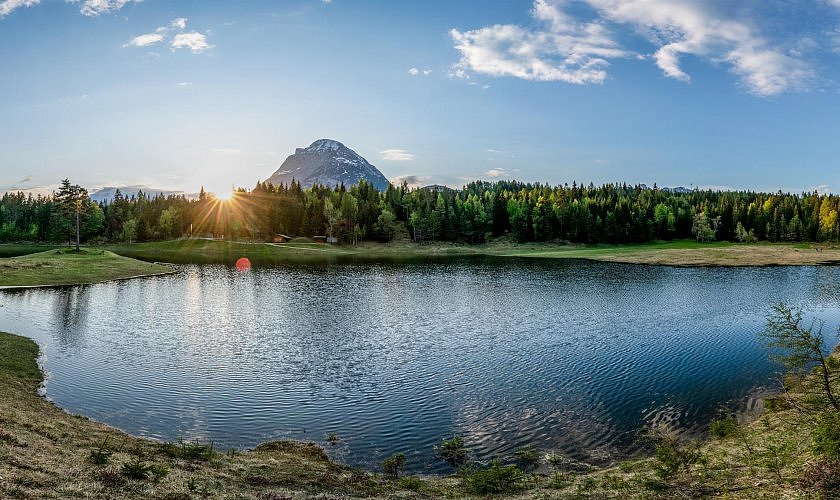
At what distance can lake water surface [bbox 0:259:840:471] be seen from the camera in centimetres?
2764

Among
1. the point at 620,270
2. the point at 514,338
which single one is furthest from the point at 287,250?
the point at 514,338

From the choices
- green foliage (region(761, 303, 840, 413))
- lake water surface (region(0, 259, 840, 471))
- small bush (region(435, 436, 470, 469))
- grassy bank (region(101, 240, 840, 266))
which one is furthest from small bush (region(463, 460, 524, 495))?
grassy bank (region(101, 240, 840, 266))

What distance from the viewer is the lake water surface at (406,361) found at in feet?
90.7

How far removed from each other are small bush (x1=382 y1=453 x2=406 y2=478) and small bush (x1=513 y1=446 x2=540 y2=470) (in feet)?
18.9

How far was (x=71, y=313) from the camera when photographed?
58.0 meters

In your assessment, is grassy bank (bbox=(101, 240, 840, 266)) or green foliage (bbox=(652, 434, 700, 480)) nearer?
green foliage (bbox=(652, 434, 700, 480))

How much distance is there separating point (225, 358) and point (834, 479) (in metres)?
39.5

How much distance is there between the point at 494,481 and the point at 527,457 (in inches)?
194

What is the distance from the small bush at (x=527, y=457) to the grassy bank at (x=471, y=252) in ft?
399

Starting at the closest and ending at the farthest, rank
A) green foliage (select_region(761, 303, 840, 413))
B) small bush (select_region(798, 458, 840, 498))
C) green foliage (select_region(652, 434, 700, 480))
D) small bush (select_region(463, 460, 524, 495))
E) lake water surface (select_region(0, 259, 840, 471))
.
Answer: small bush (select_region(798, 458, 840, 498)) < small bush (select_region(463, 460, 524, 495)) < green foliage (select_region(652, 434, 700, 480)) < green foliage (select_region(761, 303, 840, 413)) < lake water surface (select_region(0, 259, 840, 471))

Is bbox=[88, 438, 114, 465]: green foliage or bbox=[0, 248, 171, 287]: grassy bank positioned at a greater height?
bbox=[0, 248, 171, 287]: grassy bank

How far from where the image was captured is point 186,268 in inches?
4680

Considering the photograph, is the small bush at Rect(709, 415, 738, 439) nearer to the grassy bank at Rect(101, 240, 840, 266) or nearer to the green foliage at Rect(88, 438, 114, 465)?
the green foliage at Rect(88, 438, 114, 465)

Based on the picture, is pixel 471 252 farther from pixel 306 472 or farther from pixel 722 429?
pixel 306 472
